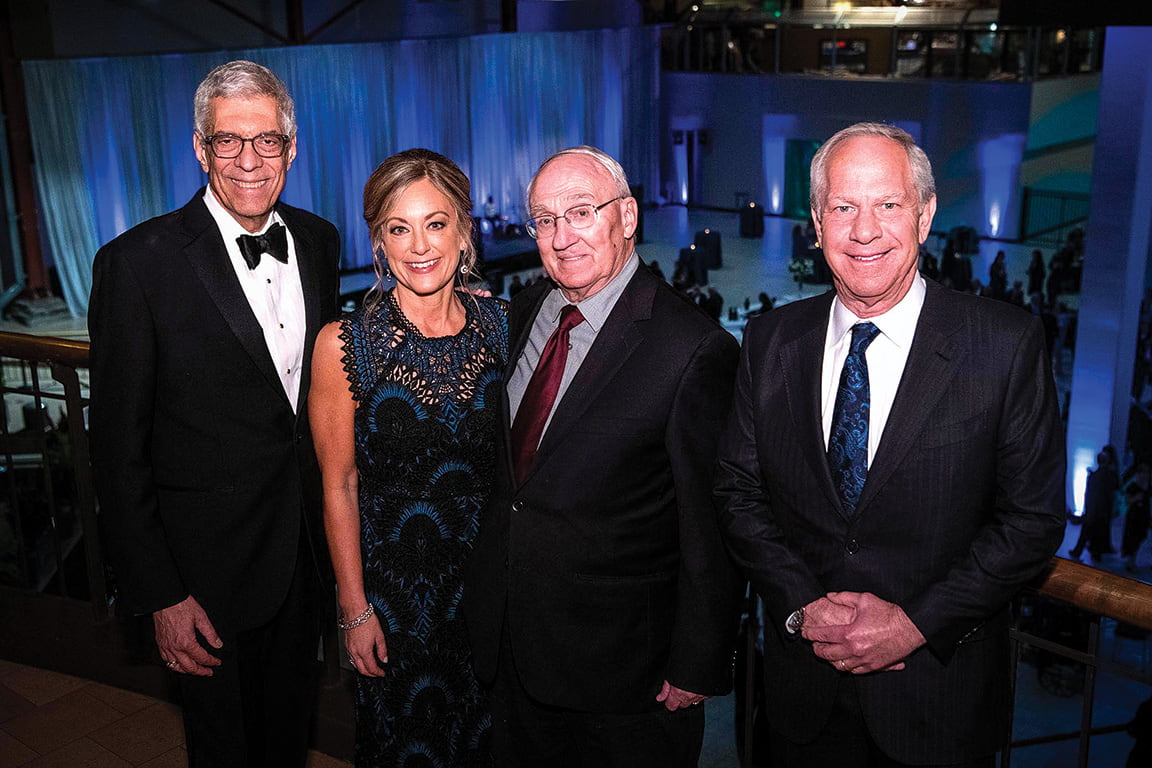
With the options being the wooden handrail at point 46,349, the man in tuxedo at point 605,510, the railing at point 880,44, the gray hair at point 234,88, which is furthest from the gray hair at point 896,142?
the railing at point 880,44

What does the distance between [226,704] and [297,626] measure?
20cm

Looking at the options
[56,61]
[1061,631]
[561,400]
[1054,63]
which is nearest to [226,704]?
[561,400]

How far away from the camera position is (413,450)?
6.75 feet

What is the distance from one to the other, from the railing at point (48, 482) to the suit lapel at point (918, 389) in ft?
6.35

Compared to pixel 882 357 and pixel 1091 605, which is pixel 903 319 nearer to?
pixel 882 357

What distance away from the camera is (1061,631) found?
7086 mm

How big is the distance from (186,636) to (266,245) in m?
0.75

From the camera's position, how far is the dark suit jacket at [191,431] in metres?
2.00

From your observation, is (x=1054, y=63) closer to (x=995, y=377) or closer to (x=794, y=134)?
(x=794, y=134)

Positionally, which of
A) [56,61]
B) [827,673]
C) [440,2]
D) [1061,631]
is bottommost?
[1061,631]

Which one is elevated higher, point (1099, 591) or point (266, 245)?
point (266, 245)

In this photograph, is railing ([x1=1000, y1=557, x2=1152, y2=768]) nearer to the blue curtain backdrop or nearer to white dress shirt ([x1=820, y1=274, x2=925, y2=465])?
white dress shirt ([x1=820, y1=274, x2=925, y2=465])

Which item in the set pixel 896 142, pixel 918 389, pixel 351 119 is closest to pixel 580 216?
pixel 896 142

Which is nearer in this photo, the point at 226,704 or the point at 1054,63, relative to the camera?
the point at 226,704
